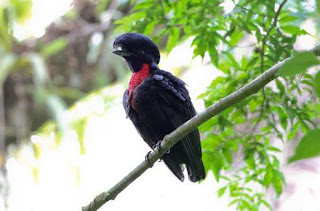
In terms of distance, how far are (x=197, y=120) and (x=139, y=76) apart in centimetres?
82

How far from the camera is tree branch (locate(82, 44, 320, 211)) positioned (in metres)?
1.65

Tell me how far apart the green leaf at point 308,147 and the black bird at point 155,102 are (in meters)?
1.75

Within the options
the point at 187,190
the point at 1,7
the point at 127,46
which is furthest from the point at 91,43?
the point at 127,46

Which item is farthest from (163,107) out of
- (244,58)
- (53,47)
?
(53,47)

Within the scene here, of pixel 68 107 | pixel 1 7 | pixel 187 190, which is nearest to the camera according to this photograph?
pixel 187 190

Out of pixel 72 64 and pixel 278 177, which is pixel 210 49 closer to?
pixel 278 177

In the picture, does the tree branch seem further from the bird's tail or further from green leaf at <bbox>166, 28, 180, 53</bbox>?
green leaf at <bbox>166, 28, 180, 53</bbox>

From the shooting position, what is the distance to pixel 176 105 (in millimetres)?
2451

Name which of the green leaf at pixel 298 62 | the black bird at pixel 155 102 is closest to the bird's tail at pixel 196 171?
the black bird at pixel 155 102

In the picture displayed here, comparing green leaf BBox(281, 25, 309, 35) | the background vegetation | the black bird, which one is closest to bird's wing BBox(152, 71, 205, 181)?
the black bird

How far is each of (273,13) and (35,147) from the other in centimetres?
407

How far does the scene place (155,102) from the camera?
2439 mm

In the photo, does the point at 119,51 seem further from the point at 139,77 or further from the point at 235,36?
the point at 235,36

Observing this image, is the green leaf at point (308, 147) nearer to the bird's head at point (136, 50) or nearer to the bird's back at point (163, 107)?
the bird's back at point (163, 107)
